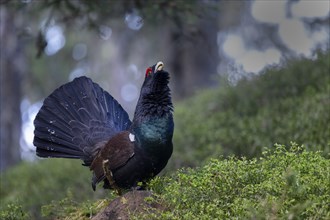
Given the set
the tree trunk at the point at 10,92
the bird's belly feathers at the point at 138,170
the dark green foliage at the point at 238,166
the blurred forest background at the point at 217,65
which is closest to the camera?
the dark green foliage at the point at 238,166

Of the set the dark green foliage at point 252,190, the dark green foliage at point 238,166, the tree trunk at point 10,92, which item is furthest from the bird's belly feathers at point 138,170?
the tree trunk at point 10,92

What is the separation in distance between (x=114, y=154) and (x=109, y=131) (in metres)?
0.75

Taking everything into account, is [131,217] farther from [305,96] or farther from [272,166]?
[305,96]

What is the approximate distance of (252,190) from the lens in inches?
170

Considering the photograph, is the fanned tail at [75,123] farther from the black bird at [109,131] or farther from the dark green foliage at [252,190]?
the dark green foliage at [252,190]

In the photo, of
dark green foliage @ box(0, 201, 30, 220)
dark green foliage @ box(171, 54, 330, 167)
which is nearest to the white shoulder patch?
dark green foliage @ box(0, 201, 30, 220)

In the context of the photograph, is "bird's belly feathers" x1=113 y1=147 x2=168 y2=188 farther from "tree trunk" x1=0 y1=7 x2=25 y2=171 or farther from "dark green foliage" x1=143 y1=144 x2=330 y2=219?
"tree trunk" x1=0 y1=7 x2=25 y2=171

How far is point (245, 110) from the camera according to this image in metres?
9.66

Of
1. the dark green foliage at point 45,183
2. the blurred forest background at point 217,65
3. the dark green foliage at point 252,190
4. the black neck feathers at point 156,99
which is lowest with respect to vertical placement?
the dark green foliage at point 252,190

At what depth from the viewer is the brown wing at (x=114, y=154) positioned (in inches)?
203

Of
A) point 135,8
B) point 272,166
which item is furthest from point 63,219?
point 135,8

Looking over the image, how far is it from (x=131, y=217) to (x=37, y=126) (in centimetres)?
186

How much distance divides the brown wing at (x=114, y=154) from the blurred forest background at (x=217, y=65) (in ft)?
8.15

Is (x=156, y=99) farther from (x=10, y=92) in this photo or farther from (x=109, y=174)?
(x=10, y=92)
